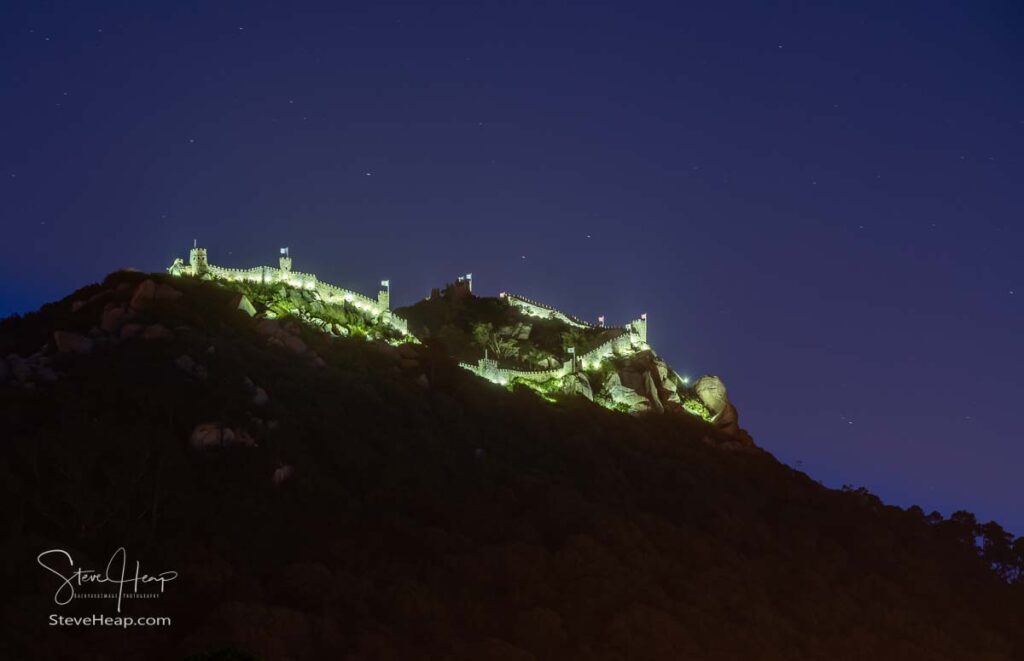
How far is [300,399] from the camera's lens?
66500 millimetres

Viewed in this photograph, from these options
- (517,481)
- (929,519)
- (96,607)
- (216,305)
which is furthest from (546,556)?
(929,519)

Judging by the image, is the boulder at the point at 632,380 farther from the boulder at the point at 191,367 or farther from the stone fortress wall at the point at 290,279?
the boulder at the point at 191,367

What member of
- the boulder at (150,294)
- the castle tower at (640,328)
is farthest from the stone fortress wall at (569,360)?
the boulder at (150,294)

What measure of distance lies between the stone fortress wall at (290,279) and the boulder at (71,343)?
1923 centimetres

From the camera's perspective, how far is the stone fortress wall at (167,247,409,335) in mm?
84562

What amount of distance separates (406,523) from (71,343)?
2396 centimetres

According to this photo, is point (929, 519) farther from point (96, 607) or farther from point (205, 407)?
point (96, 607)

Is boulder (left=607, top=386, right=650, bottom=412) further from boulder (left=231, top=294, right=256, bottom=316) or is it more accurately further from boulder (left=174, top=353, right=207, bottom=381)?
boulder (left=174, top=353, right=207, bottom=381)

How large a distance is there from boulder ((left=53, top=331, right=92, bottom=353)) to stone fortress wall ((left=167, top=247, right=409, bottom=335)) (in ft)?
63.1

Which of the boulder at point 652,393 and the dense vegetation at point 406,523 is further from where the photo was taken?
the boulder at point 652,393

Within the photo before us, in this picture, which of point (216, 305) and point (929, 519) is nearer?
point (216, 305)

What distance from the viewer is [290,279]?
8981 cm

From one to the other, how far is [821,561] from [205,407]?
138ft

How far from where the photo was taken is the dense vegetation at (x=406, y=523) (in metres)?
48.2
